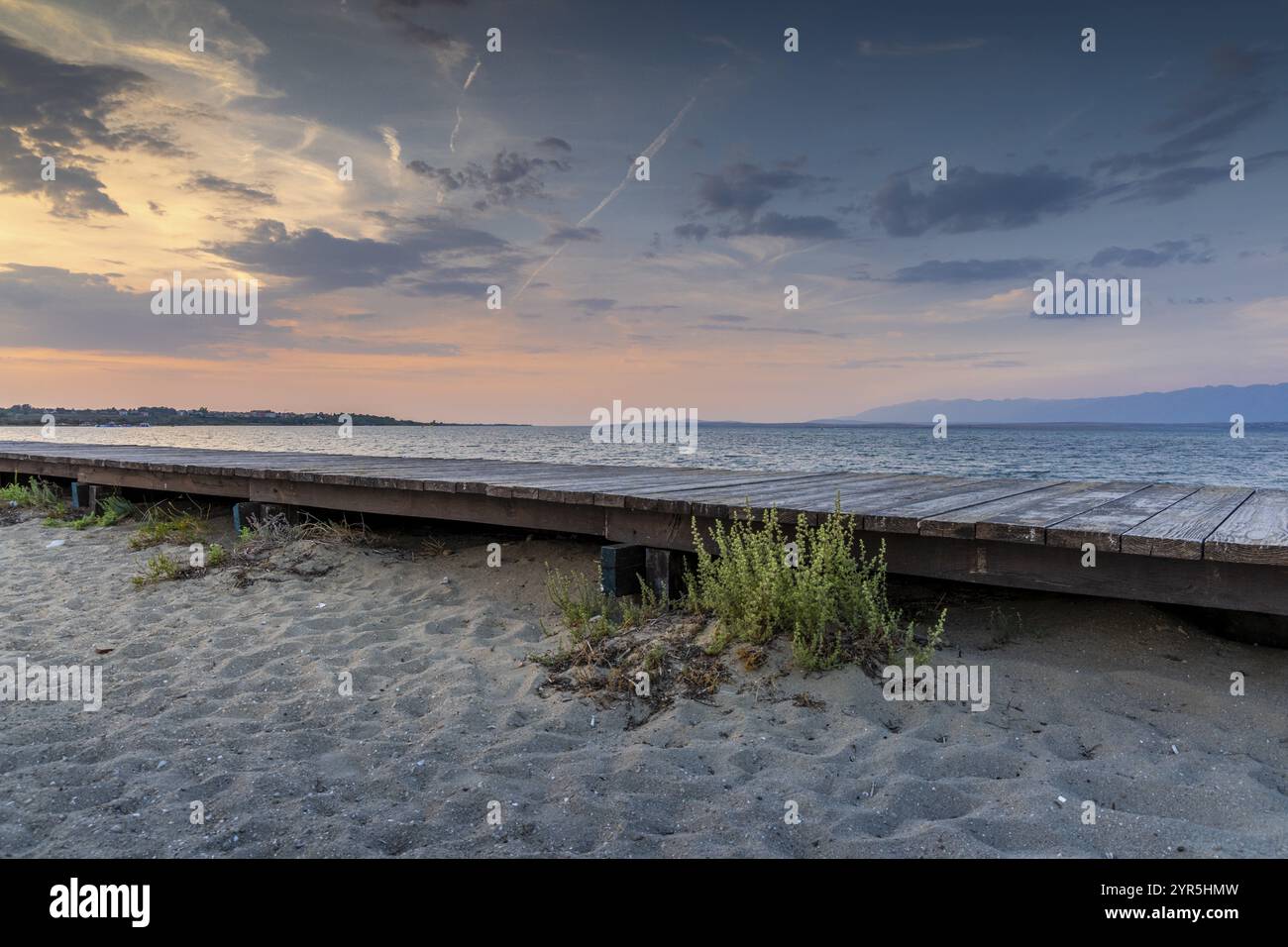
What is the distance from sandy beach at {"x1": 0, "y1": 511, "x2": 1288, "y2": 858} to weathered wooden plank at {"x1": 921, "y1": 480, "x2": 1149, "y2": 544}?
2.09ft

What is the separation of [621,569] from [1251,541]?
3437 mm

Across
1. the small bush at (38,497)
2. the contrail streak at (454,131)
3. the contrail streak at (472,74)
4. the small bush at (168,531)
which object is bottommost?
the small bush at (168,531)

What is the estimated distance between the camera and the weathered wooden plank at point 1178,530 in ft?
10.8

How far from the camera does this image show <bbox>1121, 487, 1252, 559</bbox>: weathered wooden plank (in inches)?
129

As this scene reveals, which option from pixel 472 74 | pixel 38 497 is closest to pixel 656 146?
pixel 472 74

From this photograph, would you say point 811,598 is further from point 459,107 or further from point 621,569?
point 459,107

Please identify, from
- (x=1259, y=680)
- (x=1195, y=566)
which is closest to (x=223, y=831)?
(x=1195, y=566)

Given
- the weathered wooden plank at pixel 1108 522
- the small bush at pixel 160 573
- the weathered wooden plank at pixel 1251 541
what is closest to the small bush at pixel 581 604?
the weathered wooden plank at pixel 1108 522

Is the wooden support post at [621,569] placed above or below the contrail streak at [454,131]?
below

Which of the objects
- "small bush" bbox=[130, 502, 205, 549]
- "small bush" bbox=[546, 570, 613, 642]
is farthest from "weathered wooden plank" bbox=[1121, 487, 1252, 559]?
"small bush" bbox=[130, 502, 205, 549]

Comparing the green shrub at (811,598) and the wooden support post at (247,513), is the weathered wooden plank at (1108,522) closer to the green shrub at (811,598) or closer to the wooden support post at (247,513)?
the green shrub at (811,598)

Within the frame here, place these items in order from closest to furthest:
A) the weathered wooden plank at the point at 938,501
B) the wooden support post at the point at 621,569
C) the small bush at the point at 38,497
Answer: the weathered wooden plank at the point at 938,501
the wooden support post at the point at 621,569
the small bush at the point at 38,497

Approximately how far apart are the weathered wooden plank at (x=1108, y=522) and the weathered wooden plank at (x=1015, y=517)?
0.06 metres
